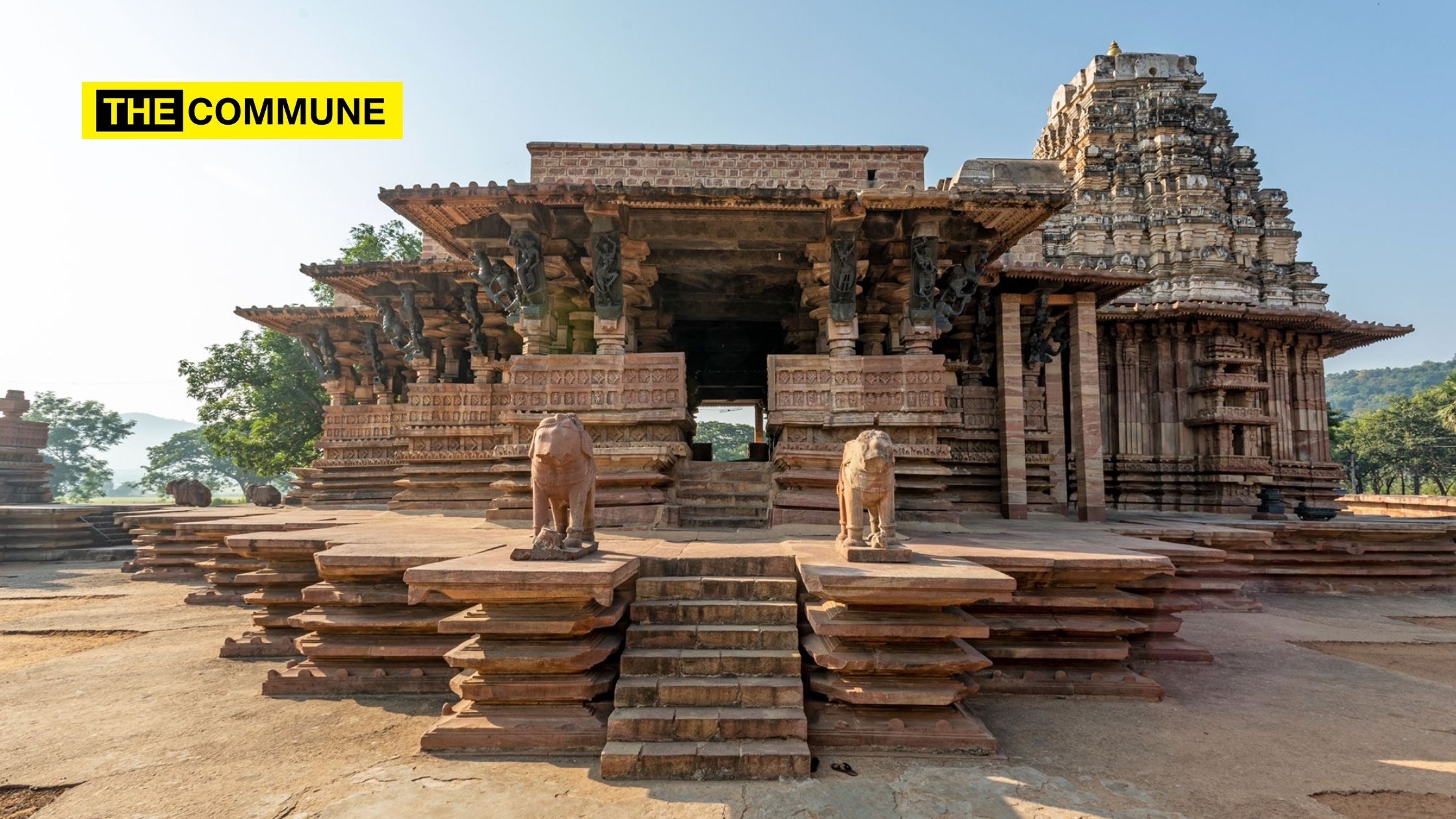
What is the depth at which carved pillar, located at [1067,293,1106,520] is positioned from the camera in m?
11.6

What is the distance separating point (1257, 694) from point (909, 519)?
4.06m

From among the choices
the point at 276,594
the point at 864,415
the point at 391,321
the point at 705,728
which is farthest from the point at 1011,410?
the point at 391,321

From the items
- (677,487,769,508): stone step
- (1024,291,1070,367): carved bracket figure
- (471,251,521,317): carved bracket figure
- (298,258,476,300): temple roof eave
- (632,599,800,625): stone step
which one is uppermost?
(298,258,476,300): temple roof eave

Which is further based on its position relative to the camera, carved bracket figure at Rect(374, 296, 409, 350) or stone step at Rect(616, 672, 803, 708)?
carved bracket figure at Rect(374, 296, 409, 350)

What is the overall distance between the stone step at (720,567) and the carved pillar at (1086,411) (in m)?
8.78

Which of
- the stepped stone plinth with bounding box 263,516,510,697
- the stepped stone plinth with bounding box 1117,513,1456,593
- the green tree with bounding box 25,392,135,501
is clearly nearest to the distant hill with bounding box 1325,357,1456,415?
the stepped stone plinth with bounding box 1117,513,1456,593

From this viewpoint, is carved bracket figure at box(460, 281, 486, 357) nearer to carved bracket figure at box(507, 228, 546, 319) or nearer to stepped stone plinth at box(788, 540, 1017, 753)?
carved bracket figure at box(507, 228, 546, 319)

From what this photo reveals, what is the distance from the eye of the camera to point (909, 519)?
8820mm

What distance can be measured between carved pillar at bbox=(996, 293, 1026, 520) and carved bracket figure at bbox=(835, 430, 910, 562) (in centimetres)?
713

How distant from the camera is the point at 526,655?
4223mm

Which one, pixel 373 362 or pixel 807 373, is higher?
pixel 373 362

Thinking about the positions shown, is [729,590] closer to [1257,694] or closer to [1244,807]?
[1244,807]

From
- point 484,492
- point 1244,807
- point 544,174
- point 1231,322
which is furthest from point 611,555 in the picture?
point 1231,322

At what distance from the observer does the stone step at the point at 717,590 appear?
4.96 m
